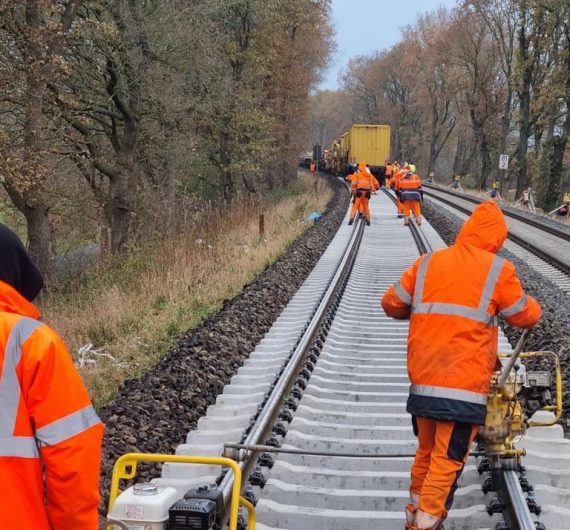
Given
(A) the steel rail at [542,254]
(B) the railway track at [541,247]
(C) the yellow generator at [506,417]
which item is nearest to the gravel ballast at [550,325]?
(B) the railway track at [541,247]

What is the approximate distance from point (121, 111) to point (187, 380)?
13.1m

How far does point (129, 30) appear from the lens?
54.0ft

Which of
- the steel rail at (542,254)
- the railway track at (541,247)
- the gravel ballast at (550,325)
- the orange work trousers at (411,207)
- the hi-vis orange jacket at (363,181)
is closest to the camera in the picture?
→ the gravel ballast at (550,325)

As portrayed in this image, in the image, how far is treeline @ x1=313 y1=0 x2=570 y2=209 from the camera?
3647cm

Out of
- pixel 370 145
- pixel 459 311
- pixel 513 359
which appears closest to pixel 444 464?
pixel 513 359

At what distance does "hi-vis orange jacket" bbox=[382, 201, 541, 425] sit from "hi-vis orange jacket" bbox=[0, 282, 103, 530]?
2040 millimetres

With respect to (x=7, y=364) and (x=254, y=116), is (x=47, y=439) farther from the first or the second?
(x=254, y=116)

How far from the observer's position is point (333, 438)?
5.25m

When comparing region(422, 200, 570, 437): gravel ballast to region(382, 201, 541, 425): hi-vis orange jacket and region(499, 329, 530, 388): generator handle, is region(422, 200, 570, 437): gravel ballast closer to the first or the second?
region(499, 329, 530, 388): generator handle

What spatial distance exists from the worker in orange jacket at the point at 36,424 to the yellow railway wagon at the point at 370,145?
119 ft

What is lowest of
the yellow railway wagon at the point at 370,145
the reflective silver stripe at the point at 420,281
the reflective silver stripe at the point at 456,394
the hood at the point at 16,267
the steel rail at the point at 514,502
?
the steel rail at the point at 514,502

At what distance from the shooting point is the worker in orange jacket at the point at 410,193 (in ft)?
58.2

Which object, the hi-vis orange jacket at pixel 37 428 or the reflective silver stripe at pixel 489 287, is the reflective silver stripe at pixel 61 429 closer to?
the hi-vis orange jacket at pixel 37 428

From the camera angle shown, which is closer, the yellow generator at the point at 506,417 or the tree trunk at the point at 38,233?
the yellow generator at the point at 506,417
